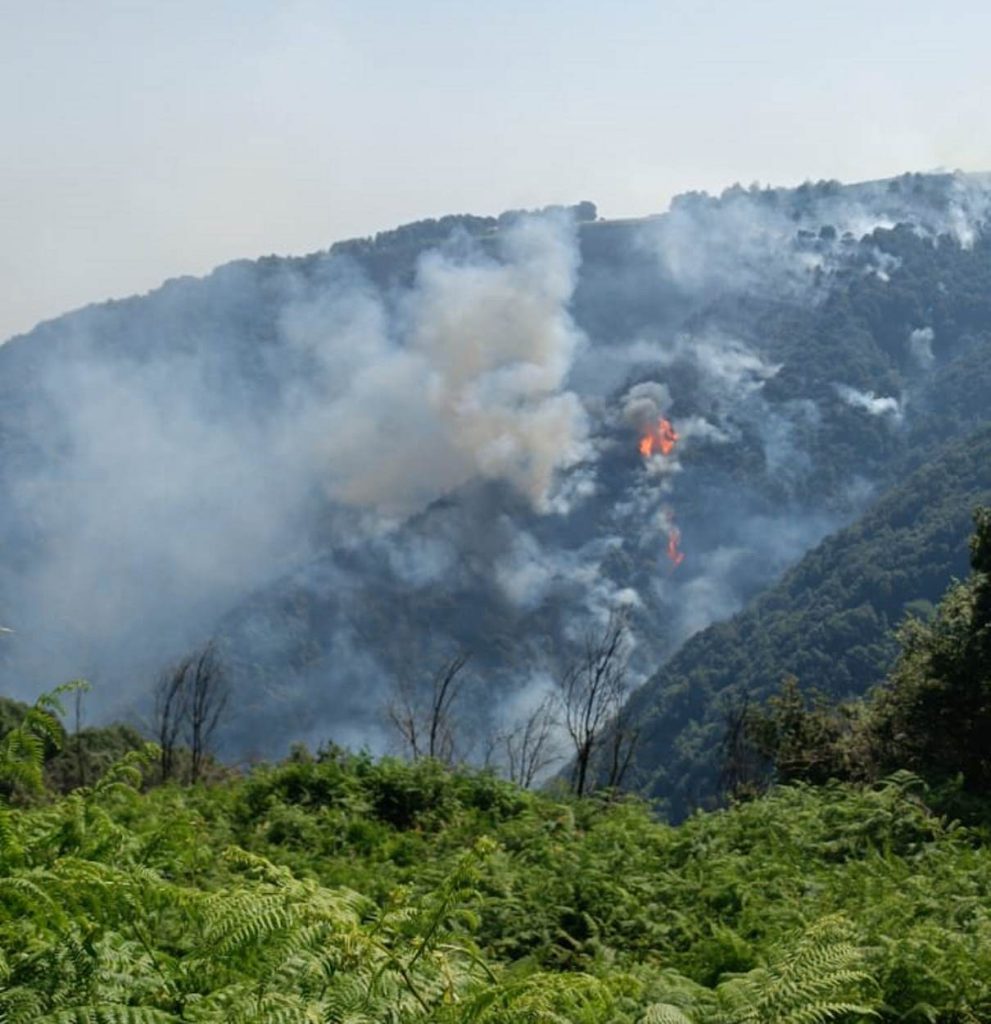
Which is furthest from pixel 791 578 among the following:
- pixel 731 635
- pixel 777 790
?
pixel 777 790

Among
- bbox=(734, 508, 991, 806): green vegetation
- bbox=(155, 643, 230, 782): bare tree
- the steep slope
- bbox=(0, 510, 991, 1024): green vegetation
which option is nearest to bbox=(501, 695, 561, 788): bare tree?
bbox=(734, 508, 991, 806): green vegetation

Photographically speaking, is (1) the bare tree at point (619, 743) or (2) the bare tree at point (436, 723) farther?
(1) the bare tree at point (619, 743)

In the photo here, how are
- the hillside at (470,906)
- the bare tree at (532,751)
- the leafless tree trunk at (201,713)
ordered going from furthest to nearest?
the bare tree at (532,751) < the leafless tree trunk at (201,713) < the hillside at (470,906)

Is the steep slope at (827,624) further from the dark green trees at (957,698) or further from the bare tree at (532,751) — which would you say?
the dark green trees at (957,698)

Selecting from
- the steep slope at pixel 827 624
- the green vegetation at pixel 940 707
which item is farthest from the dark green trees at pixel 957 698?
the steep slope at pixel 827 624

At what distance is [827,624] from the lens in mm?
142500

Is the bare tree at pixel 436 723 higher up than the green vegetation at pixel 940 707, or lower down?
higher up

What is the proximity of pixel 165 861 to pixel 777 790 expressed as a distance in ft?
35.2

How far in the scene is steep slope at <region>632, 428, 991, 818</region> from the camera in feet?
424

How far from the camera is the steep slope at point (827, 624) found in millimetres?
129250

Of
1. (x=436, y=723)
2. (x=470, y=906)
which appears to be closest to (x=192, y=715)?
(x=436, y=723)

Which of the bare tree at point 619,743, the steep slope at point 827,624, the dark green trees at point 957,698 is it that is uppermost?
the steep slope at point 827,624

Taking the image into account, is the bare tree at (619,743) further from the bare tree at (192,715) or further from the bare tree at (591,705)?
the bare tree at (192,715)

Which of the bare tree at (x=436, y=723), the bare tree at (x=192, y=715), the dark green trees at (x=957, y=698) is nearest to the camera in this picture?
the dark green trees at (x=957, y=698)
